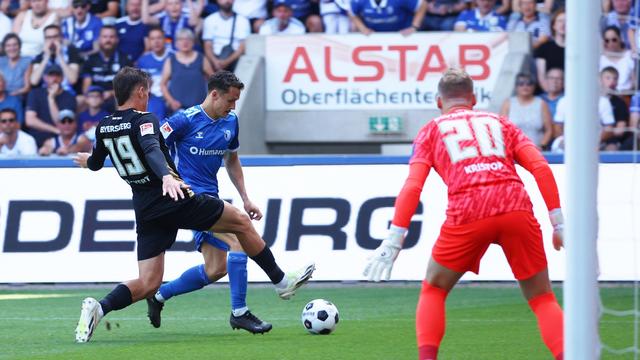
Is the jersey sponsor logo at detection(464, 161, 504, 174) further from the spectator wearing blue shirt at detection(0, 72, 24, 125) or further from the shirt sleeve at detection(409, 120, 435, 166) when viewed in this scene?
the spectator wearing blue shirt at detection(0, 72, 24, 125)

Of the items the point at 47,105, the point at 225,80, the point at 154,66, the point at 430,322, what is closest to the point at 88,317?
the point at 225,80

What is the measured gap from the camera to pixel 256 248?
1030 centimetres

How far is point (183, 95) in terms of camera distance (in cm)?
1917

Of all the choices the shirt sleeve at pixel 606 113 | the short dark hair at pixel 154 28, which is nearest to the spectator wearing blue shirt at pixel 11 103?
the short dark hair at pixel 154 28

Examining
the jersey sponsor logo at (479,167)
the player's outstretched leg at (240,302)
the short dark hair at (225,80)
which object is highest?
the short dark hair at (225,80)

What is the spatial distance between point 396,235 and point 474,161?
64 cm

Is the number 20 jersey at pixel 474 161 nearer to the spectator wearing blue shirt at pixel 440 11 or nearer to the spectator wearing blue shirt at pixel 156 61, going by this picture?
the spectator wearing blue shirt at pixel 440 11

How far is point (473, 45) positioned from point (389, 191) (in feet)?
13.8

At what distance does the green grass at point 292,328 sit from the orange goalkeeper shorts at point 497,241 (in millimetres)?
1935

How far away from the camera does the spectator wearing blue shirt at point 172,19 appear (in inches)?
781

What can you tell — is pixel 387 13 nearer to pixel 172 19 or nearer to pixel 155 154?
pixel 172 19

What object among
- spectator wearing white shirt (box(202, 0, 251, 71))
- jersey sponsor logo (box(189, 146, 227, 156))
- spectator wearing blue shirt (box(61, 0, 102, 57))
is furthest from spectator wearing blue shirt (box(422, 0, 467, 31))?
jersey sponsor logo (box(189, 146, 227, 156))

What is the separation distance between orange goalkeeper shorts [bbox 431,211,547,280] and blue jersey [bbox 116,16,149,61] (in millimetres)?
13029

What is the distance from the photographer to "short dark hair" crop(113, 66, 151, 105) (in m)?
9.76
